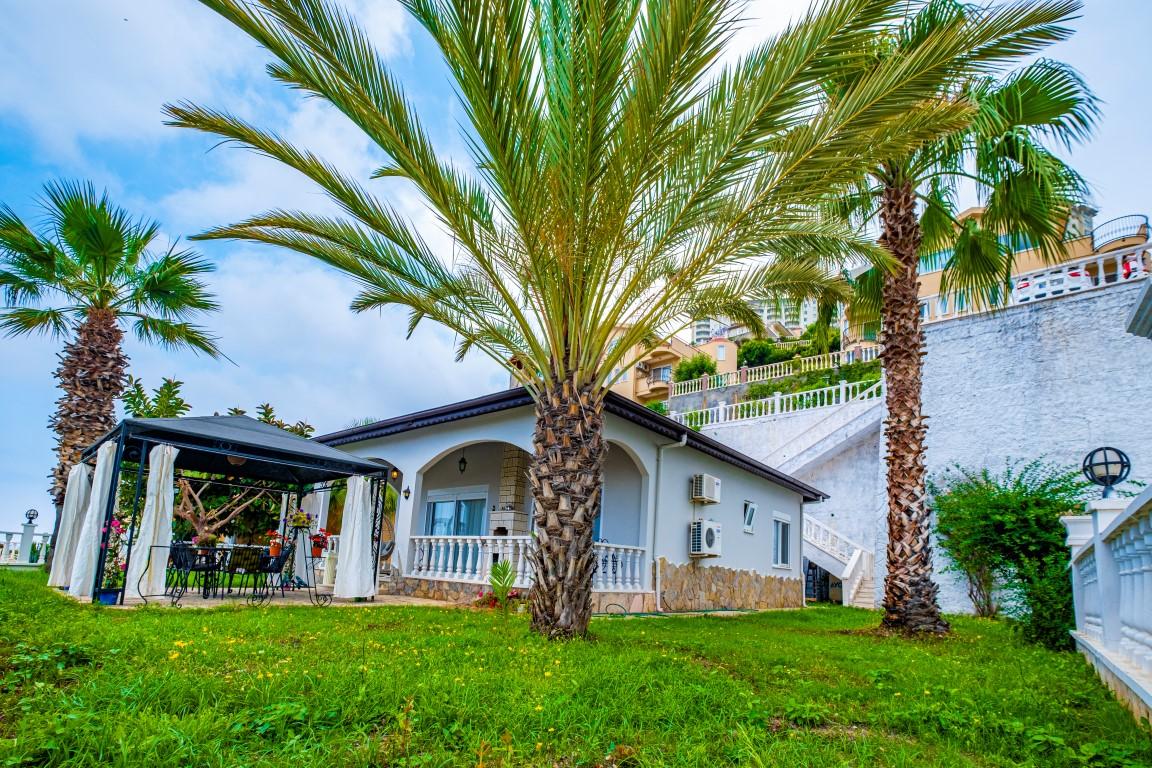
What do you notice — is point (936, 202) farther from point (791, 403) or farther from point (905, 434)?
point (791, 403)

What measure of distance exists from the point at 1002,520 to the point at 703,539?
6150 mm

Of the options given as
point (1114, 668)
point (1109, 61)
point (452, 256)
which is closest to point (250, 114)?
point (452, 256)

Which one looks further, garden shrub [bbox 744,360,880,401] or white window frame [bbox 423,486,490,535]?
garden shrub [bbox 744,360,880,401]

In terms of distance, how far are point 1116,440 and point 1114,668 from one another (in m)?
13.4

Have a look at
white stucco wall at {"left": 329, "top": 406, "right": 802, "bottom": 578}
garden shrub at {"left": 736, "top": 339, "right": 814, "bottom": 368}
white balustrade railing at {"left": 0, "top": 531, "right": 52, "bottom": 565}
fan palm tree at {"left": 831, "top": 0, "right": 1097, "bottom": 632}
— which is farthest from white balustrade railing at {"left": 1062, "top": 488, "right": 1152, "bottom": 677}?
garden shrub at {"left": 736, "top": 339, "right": 814, "bottom": 368}

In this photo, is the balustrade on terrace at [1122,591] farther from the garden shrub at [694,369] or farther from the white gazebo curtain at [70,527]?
the garden shrub at [694,369]

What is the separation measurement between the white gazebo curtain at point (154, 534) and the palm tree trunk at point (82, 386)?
754cm

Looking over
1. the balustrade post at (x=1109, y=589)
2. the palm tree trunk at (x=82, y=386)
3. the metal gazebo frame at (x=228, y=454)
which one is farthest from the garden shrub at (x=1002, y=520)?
the palm tree trunk at (x=82, y=386)

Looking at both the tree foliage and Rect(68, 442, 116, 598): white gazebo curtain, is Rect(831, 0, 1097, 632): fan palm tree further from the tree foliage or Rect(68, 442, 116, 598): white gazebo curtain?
the tree foliage

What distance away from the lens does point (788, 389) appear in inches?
1110

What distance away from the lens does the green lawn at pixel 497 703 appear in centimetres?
307

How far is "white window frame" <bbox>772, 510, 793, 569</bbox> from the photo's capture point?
54.9 ft

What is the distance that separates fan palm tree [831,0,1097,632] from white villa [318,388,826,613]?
3849 millimetres

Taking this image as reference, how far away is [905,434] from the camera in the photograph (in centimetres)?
972
